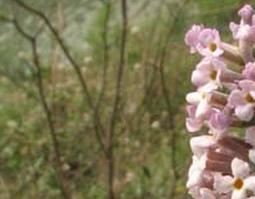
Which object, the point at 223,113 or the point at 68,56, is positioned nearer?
the point at 223,113

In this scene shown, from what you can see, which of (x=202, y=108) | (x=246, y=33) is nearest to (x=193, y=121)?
(x=202, y=108)

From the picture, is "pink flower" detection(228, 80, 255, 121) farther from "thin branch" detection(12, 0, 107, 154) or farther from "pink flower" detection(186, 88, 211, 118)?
"thin branch" detection(12, 0, 107, 154)

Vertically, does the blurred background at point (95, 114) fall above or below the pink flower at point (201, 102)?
below

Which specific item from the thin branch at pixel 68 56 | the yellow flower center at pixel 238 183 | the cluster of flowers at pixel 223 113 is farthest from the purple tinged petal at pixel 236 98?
the thin branch at pixel 68 56

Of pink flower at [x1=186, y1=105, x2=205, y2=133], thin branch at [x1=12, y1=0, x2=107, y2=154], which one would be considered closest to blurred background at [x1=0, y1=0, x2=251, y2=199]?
thin branch at [x1=12, y1=0, x2=107, y2=154]

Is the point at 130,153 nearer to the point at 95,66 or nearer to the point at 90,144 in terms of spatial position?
the point at 90,144

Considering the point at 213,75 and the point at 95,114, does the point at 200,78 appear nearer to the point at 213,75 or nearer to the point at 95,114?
the point at 213,75

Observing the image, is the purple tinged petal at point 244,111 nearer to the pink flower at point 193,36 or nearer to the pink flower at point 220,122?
the pink flower at point 220,122
